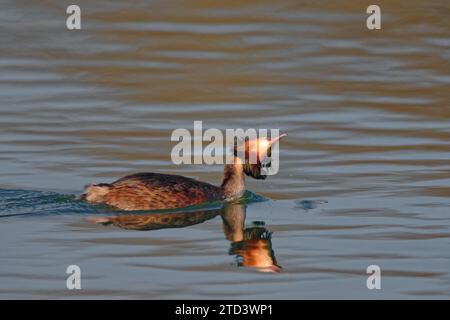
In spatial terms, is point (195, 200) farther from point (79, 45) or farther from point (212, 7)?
point (212, 7)

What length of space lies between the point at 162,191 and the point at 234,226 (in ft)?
2.35

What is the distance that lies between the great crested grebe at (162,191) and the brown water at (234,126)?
19 centimetres

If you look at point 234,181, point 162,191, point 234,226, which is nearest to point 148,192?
point 162,191

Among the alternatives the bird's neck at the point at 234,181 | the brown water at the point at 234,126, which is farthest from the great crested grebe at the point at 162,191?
the brown water at the point at 234,126

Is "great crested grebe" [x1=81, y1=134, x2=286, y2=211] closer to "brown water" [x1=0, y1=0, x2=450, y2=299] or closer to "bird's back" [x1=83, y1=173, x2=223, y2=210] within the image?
"bird's back" [x1=83, y1=173, x2=223, y2=210]

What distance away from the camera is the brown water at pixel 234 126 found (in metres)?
8.77

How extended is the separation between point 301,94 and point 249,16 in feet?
11.4

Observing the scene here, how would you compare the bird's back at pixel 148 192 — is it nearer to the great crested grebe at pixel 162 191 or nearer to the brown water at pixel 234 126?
the great crested grebe at pixel 162 191

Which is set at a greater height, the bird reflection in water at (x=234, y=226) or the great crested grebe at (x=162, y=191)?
the great crested grebe at (x=162, y=191)

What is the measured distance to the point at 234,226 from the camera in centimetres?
1029

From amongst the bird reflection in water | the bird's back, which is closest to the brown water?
the bird reflection in water

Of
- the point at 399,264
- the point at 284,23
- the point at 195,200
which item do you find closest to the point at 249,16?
the point at 284,23

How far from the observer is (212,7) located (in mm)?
18250

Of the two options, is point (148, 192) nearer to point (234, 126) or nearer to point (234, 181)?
point (234, 181)
